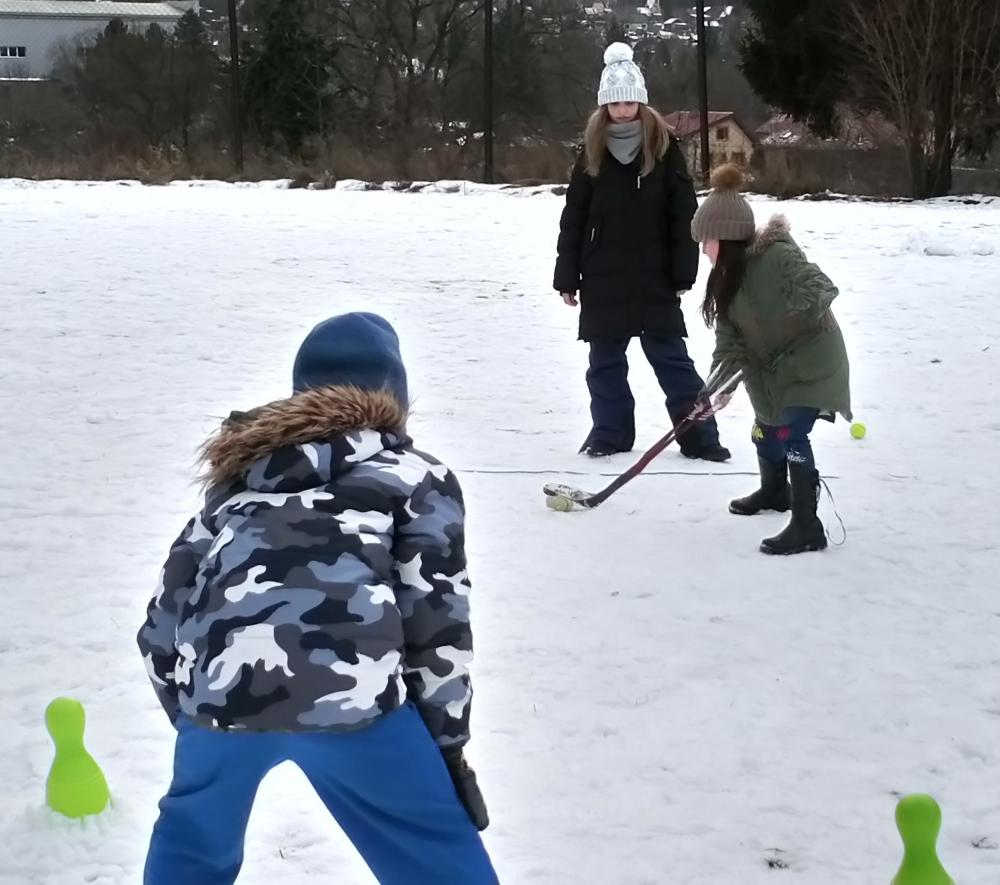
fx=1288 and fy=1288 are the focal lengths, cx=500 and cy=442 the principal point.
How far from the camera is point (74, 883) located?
2.59 m

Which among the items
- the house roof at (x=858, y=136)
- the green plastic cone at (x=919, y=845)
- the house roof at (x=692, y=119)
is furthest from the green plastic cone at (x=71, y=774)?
the house roof at (x=692, y=119)

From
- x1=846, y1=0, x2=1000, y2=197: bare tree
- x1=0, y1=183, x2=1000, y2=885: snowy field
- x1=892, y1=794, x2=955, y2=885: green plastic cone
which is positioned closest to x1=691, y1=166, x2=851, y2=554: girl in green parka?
x1=0, y1=183, x2=1000, y2=885: snowy field

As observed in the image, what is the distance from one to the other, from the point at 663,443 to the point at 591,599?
2.96ft

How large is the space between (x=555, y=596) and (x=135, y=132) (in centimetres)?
3440

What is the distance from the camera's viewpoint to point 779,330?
4.36m

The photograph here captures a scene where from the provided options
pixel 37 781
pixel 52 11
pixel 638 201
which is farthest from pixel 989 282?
pixel 52 11

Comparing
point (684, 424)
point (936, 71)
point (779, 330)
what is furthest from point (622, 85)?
point (936, 71)

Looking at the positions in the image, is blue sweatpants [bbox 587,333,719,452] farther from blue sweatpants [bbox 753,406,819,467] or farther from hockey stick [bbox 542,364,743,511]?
blue sweatpants [bbox 753,406,819,467]

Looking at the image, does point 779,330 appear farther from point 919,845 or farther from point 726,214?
point 919,845

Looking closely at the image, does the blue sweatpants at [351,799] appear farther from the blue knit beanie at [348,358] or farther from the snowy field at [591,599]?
the snowy field at [591,599]

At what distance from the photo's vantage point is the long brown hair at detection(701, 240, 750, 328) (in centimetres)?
442

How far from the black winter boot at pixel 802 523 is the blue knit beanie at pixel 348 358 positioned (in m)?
2.59

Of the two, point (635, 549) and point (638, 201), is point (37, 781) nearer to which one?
point (635, 549)

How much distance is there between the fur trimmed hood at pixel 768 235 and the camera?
440 cm
